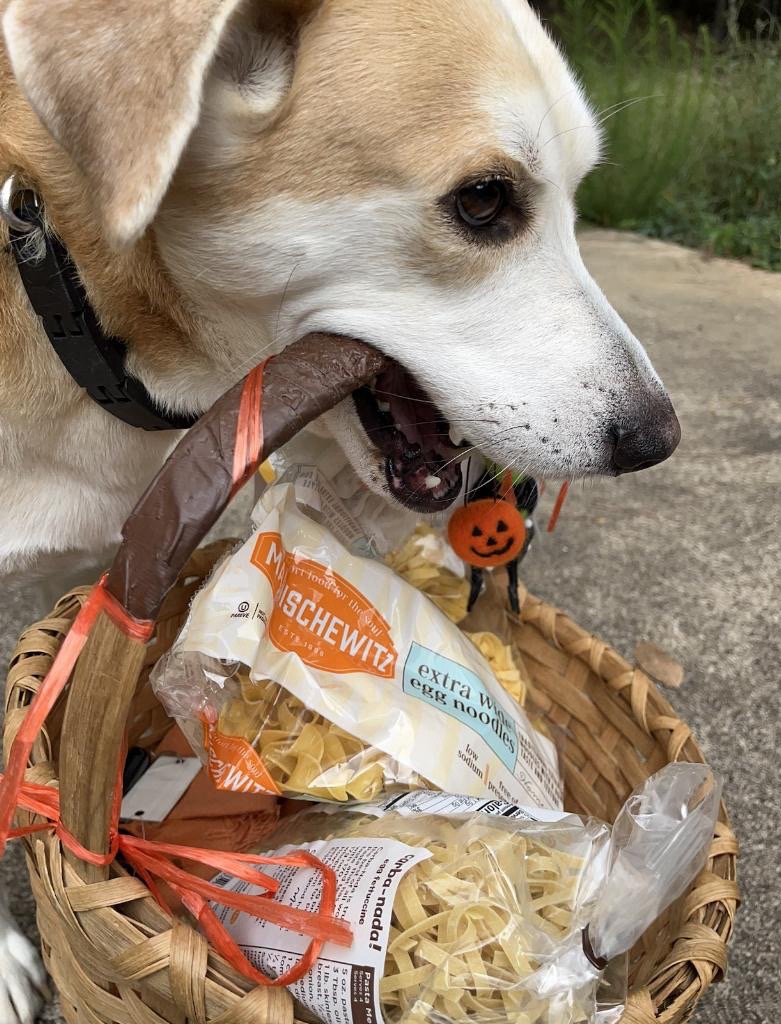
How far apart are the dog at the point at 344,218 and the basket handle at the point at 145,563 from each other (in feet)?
0.67

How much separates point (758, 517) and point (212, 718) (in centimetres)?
171

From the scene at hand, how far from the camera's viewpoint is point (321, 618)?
0.99 meters

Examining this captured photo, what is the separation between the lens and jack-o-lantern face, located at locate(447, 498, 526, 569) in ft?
3.59

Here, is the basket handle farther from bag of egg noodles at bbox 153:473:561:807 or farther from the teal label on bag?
the teal label on bag

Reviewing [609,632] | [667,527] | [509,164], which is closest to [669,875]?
[509,164]

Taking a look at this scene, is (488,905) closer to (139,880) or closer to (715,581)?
(139,880)

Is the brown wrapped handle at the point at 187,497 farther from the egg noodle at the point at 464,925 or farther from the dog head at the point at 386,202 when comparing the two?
the egg noodle at the point at 464,925

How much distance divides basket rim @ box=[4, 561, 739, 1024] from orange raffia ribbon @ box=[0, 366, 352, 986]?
3cm

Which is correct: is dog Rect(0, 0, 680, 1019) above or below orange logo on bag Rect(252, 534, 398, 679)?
above

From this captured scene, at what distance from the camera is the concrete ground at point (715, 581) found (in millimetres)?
1330

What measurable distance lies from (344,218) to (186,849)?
2.15ft

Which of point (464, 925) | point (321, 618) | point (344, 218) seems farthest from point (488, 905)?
point (344, 218)

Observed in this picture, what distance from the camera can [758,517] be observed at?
223 cm

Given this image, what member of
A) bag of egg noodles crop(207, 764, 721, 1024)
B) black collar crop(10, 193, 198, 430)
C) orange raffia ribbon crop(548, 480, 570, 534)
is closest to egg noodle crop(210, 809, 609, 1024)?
bag of egg noodles crop(207, 764, 721, 1024)
